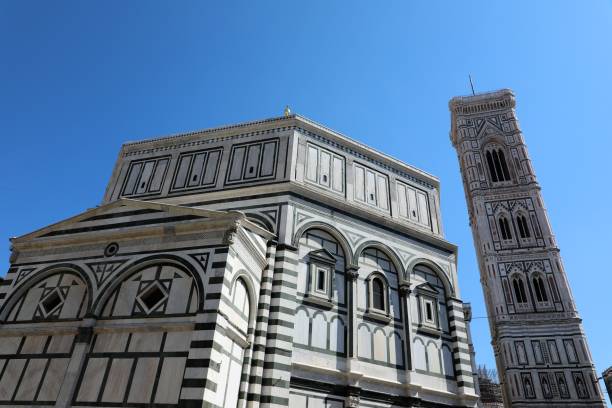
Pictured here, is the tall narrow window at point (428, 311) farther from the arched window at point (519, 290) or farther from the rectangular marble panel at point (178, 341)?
the arched window at point (519, 290)

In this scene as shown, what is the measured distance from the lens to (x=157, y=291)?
33.1ft

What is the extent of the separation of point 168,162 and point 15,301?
24.1 ft

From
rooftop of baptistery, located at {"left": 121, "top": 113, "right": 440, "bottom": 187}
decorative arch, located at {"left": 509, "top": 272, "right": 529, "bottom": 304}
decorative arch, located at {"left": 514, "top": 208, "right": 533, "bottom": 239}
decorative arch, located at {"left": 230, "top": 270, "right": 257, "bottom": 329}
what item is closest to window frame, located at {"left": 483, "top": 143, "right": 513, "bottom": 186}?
decorative arch, located at {"left": 514, "top": 208, "right": 533, "bottom": 239}

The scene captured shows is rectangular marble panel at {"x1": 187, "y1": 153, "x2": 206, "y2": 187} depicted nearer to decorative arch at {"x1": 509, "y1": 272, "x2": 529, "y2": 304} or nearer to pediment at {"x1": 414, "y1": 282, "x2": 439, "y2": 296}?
pediment at {"x1": 414, "y1": 282, "x2": 439, "y2": 296}

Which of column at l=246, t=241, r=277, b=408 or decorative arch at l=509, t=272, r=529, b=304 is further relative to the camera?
decorative arch at l=509, t=272, r=529, b=304

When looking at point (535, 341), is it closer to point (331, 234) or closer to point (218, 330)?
point (331, 234)

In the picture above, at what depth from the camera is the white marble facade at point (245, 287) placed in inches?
368

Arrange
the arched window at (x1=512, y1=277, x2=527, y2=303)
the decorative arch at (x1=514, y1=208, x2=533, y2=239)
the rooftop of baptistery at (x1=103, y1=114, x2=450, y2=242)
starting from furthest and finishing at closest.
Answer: the decorative arch at (x1=514, y1=208, x2=533, y2=239) < the arched window at (x1=512, y1=277, x2=527, y2=303) < the rooftop of baptistery at (x1=103, y1=114, x2=450, y2=242)

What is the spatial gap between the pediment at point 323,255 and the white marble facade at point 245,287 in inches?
1.5

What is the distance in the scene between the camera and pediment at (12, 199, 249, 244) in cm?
1080

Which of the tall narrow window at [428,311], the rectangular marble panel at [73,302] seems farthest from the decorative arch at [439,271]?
the rectangular marble panel at [73,302]

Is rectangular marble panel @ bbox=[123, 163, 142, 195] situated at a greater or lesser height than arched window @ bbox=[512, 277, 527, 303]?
lesser

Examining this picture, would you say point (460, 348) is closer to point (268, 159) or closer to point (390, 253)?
point (390, 253)

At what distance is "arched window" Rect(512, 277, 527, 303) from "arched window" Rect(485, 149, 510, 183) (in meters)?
10.0
